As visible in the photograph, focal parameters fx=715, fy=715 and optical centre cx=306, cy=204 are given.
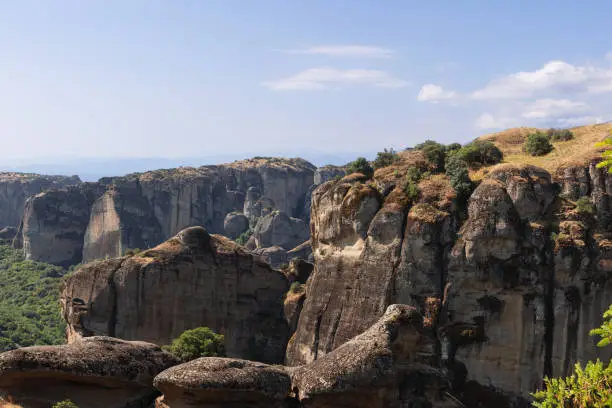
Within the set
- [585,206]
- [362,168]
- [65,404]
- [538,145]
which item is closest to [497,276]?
[585,206]

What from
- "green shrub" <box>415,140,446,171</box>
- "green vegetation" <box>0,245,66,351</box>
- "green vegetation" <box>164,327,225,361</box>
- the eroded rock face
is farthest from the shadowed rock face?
"green vegetation" <box>0,245,66,351</box>

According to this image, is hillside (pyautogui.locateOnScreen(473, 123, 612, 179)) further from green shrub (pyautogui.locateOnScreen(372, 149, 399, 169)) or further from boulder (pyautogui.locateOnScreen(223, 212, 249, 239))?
boulder (pyautogui.locateOnScreen(223, 212, 249, 239))

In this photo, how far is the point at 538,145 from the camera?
4981cm

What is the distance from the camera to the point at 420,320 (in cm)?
3048

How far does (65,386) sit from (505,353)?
79.7ft

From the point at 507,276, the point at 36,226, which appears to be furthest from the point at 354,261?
the point at 36,226

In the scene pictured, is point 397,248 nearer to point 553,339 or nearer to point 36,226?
point 553,339

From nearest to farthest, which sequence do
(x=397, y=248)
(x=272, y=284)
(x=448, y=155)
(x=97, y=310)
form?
1. (x=397, y=248)
2. (x=448, y=155)
3. (x=97, y=310)
4. (x=272, y=284)

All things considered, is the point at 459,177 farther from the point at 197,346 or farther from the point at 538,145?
the point at 197,346

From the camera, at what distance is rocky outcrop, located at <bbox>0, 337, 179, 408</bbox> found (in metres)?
27.8

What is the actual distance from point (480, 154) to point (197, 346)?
23.2m

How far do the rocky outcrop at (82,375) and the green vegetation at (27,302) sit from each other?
57.6 metres

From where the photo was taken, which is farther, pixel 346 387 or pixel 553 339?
pixel 553 339

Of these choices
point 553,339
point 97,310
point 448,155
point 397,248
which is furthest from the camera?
point 97,310
